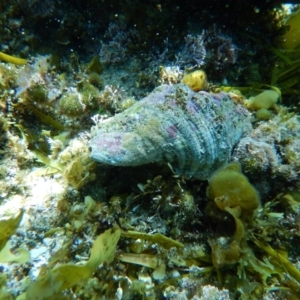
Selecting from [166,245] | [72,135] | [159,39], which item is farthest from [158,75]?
[166,245]

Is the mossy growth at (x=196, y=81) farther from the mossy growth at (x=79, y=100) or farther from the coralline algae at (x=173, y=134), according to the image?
the mossy growth at (x=79, y=100)

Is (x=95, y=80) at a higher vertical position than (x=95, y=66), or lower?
lower

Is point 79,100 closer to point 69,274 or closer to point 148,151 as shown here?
point 148,151

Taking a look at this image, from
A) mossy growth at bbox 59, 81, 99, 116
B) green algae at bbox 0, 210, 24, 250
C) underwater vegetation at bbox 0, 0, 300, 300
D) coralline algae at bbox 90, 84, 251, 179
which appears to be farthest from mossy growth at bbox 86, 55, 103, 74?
green algae at bbox 0, 210, 24, 250

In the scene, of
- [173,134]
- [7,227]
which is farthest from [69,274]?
[173,134]

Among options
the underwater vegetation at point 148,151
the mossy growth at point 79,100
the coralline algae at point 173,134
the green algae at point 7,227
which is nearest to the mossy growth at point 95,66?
the underwater vegetation at point 148,151

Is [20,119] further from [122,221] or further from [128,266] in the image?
[128,266]
